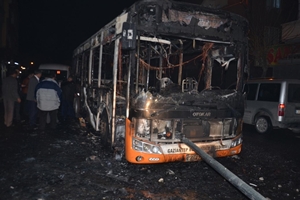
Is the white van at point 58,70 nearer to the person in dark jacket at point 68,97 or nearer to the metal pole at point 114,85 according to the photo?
the person in dark jacket at point 68,97

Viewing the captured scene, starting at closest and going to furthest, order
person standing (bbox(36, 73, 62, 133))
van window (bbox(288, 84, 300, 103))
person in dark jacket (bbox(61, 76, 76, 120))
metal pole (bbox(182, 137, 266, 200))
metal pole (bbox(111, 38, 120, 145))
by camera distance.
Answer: metal pole (bbox(182, 137, 266, 200)) < metal pole (bbox(111, 38, 120, 145)) < person standing (bbox(36, 73, 62, 133)) < van window (bbox(288, 84, 300, 103)) < person in dark jacket (bbox(61, 76, 76, 120))

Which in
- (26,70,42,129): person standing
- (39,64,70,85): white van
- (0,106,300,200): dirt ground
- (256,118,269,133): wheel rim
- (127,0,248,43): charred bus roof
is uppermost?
(127,0,248,43): charred bus roof

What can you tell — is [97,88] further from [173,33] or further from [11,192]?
[11,192]

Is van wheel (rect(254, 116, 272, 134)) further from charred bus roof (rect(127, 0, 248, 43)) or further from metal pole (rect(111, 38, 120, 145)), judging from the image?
metal pole (rect(111, 38, 120, 145))

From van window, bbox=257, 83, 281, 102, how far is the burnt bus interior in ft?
11.5

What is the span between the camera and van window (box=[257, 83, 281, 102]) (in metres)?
8.80

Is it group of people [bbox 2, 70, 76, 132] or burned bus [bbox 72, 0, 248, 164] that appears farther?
group of people [bbox 2, 70, 76, 132]

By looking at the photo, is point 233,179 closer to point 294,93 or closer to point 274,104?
point 274,104

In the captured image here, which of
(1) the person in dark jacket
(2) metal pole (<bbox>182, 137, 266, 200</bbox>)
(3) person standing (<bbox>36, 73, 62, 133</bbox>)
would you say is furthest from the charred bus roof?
(1) the person in dark jacket

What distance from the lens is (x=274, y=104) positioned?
887cm

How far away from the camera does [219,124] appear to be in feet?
17.5

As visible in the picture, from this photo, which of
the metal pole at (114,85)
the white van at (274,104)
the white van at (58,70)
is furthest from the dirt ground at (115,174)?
the white van at (58,70)

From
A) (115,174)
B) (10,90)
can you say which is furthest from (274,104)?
(10,90)

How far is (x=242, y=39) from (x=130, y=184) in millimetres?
3596
